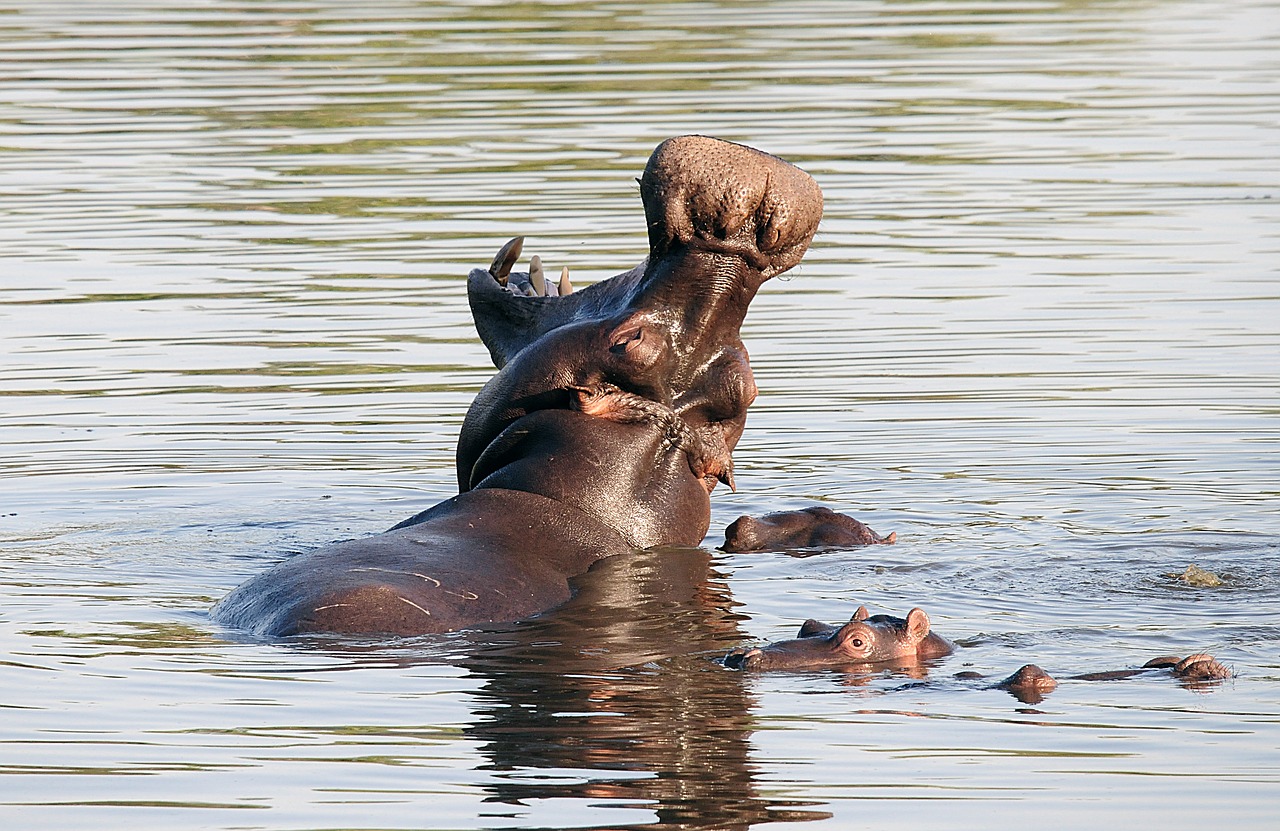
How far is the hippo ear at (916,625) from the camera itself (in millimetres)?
7559

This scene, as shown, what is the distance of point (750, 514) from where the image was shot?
10547mm

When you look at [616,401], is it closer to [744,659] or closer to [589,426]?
[589,426]

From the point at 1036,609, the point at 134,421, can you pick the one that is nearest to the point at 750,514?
the point at 1036,609

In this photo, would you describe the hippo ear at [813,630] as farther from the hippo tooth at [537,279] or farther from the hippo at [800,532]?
the hippo tooth at [537,279]

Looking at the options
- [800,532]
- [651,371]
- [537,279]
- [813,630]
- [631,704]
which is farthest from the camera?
[800,532]

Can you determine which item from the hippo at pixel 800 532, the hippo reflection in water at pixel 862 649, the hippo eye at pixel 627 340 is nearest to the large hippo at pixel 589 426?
the hippo eye at pixel 627 340

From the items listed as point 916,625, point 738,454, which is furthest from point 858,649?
point 738,454

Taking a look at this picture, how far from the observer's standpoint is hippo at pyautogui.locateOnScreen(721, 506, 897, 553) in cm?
964

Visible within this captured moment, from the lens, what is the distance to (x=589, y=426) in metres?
9.07

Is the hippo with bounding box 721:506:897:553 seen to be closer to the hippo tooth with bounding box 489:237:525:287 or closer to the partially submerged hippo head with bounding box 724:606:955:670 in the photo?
the hippo tooth with bounding box 489:237:525:287

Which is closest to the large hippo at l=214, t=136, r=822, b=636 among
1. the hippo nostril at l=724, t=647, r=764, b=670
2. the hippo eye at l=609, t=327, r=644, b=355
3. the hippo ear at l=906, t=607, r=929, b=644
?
the hippo eye at l=609, t=327, r=644, b=355

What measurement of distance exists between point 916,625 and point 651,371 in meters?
1.86

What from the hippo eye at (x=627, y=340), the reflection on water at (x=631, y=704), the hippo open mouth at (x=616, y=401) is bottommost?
the reflection on water at (x=631, y=704)

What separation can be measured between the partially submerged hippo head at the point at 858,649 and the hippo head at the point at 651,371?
152cm
